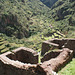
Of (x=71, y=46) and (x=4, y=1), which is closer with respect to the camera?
(x=71, y=46)

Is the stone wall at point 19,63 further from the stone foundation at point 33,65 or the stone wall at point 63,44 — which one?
the stone wall at point 63,44

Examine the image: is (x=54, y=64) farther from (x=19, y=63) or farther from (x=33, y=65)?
(x=19, y=63)

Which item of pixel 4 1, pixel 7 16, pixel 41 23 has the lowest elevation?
pixel 41 23

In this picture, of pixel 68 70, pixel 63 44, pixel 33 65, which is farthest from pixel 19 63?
pixel 63 44

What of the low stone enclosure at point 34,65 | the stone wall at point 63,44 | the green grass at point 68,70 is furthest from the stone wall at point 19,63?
the stone wall at point 63,44

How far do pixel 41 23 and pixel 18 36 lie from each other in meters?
27.5

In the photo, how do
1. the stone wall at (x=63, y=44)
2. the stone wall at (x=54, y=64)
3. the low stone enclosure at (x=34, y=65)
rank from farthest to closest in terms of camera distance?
the stone wall at (x=63, y=44), the low stone enclosure at (x=34, y=65), the stone wall at (x=54, y=64)

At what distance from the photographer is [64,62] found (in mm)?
7395

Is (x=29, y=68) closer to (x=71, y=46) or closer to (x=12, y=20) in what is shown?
(x=71, y=46)

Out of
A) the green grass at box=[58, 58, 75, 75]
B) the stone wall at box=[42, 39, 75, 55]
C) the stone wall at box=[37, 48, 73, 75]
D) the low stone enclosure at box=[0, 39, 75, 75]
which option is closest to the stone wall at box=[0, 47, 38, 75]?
the low stone enclosure at box=[0, 39, 75, 75]

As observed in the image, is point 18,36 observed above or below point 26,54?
below

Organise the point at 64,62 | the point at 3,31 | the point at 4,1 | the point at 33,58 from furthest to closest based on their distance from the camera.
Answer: the point at 4,1, the point at 3,31, the point at 33,58, the point at 64,62

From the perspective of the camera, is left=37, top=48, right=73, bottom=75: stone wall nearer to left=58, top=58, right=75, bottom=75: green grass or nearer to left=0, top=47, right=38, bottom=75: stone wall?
left=58, top=58, right=75, bottom=75: green grass

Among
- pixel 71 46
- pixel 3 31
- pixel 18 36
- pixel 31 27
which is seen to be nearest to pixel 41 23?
pixel 31 27
